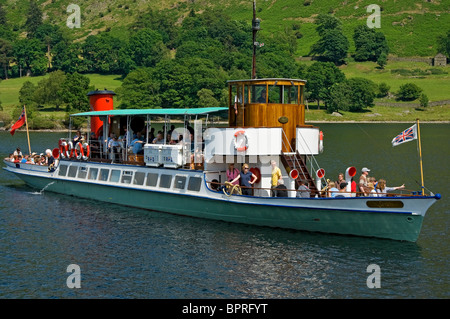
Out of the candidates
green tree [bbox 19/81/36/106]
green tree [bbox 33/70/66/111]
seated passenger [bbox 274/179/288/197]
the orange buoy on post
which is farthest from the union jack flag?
green tree [bbox 19/81/36/106]

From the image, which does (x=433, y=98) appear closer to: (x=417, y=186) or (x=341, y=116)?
(x=341, y=116)

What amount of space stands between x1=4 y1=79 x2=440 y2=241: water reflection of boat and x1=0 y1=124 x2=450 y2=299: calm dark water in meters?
0.83

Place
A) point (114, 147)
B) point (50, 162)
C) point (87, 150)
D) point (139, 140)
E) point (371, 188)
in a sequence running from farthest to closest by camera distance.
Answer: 1. point (50, 162)
2. point (87, 150)
3. point (114, 147)
4. point (139, 140)
5. point (371, 188)

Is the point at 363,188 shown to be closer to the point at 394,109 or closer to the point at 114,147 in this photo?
the point at 114,147

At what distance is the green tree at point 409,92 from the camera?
562 ft

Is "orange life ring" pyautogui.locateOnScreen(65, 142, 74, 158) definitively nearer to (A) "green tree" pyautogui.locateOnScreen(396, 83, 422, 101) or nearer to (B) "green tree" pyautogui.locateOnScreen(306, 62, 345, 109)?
(B) "green tree" pyautogui.locateOnScreen(306, 62, 345, 109)

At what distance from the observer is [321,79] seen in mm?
174125

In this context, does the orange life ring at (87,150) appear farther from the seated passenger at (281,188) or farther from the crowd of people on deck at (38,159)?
the seated passenger at (281,188)

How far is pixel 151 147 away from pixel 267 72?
14478 centimetres

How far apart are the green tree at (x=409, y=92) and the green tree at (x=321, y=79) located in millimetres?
17637

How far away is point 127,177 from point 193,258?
517 inches

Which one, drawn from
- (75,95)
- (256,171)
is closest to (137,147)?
(256,171)

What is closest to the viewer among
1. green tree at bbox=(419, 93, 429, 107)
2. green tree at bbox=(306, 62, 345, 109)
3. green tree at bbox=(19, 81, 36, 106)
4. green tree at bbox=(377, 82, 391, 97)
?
green tree at bbox=(19, 81, 36, 106)

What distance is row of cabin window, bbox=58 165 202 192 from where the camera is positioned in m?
37.7
